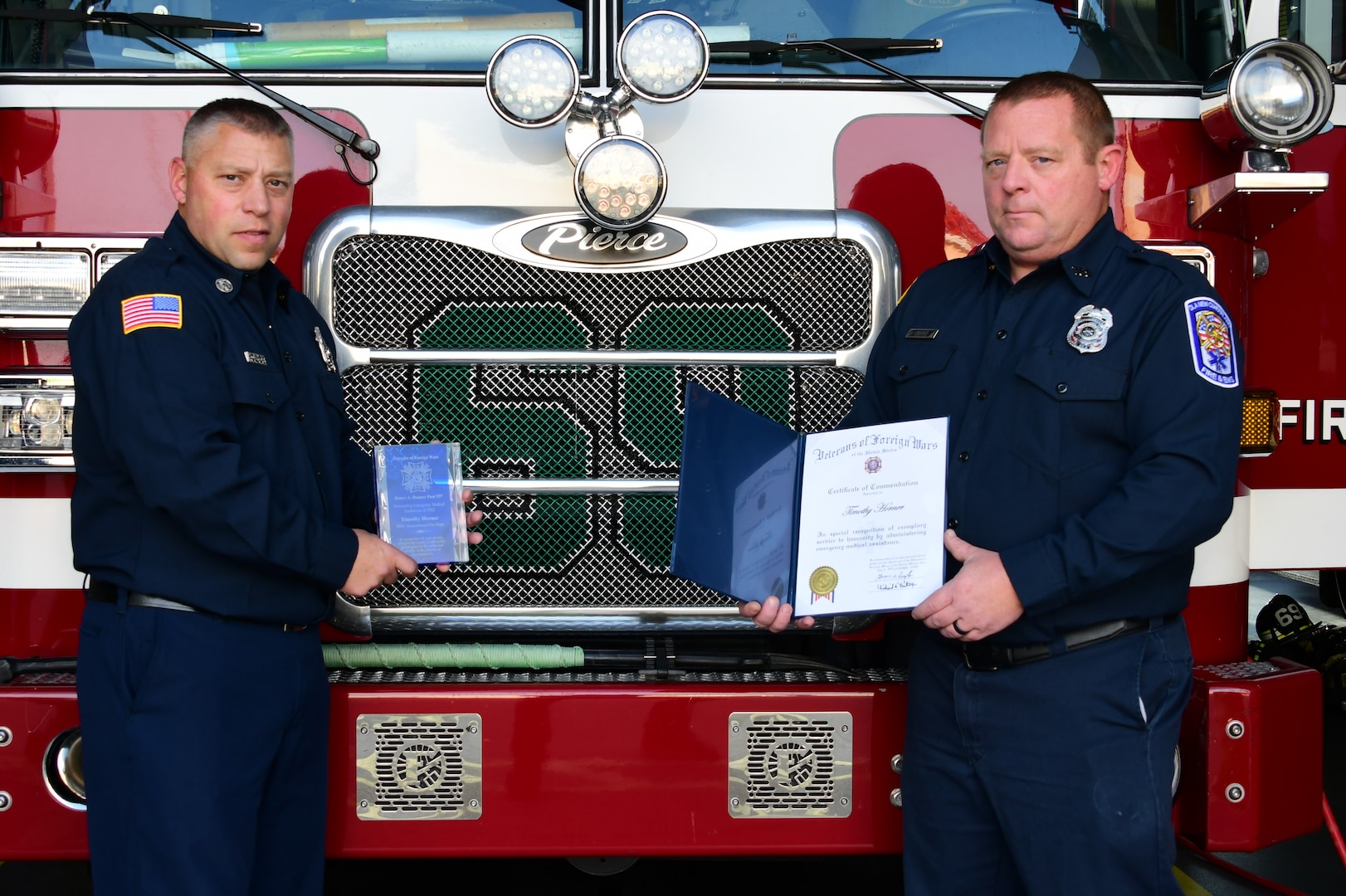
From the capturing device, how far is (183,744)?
2.33 m

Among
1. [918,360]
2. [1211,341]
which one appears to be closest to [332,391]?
[918,360]

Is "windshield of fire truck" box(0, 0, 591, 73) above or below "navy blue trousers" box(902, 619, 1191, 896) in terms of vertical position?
above

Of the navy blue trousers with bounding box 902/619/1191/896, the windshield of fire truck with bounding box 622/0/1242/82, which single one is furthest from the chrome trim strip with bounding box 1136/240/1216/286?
the navy blue trousers with bounding box 902/619/1191/896

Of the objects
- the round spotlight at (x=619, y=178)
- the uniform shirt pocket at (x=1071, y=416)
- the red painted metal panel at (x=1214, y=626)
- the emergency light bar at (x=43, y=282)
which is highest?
the round spotlight at (x=619, y=178)

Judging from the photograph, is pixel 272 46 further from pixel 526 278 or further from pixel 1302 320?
pixel 1302 320

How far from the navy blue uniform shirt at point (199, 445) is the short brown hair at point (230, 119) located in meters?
0.16

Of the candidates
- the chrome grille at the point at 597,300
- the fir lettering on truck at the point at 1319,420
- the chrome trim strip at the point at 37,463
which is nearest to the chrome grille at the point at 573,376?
the chrome grille at the point at 597,300

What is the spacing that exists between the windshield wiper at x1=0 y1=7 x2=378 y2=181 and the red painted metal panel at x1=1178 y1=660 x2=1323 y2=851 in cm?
214

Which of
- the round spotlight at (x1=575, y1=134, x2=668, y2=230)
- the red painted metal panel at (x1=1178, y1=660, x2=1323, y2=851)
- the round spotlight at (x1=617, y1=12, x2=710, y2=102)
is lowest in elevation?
the red painted metal panel at (x1=1178, y1=660, x2=1323, y2=851)

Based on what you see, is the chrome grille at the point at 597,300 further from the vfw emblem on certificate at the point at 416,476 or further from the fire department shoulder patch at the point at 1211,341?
the fire department shoulder patch at the point at 1211,341

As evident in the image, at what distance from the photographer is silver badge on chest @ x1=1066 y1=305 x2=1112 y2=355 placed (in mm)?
2387

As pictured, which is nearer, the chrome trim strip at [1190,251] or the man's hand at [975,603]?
the man's hand at [975,603]

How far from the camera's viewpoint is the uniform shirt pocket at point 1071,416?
7.76 ft

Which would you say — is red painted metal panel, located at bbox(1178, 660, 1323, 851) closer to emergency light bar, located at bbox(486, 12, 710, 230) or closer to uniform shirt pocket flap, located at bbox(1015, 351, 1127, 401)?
uniform shirt pocket flap, located at bbox(1015, 351, 1127, 401)
